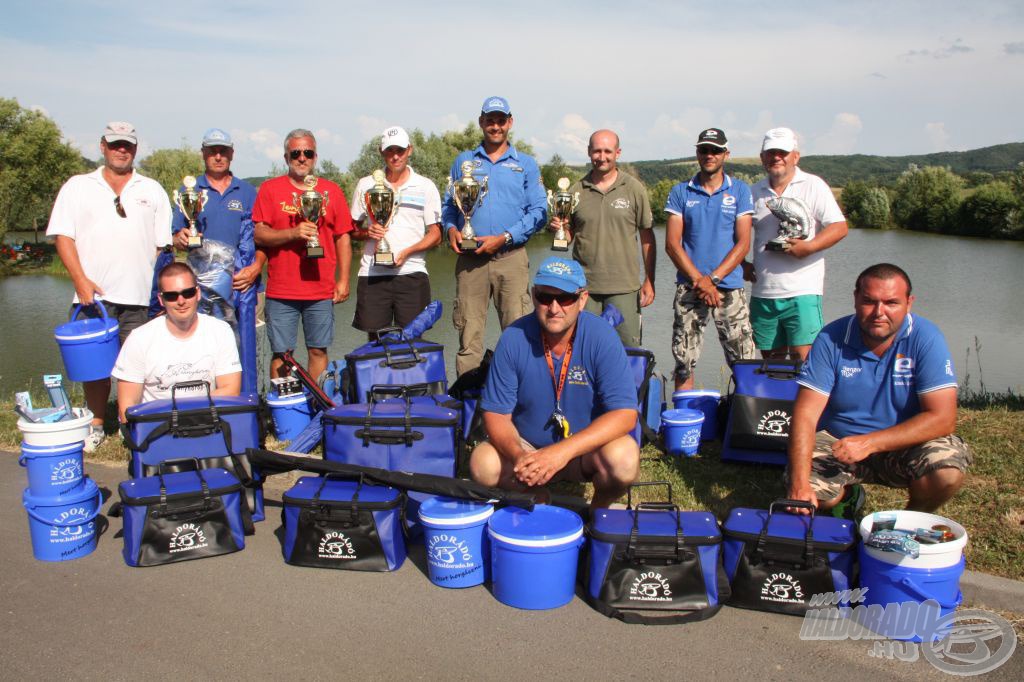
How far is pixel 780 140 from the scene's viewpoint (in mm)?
5414

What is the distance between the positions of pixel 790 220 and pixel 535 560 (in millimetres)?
3274

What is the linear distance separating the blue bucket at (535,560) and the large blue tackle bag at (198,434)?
60.8 inches

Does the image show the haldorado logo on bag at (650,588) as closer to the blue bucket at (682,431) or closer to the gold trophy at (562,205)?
the blue bucket at (682,431)

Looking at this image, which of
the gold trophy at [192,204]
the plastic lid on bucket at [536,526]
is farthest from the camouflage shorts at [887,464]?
the gold trophy at [192,204]

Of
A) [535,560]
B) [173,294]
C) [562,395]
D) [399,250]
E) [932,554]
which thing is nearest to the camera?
[932,554]

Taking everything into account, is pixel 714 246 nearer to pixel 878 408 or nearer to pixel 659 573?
pixel 878 408

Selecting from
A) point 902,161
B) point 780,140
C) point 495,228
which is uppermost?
point 902,161

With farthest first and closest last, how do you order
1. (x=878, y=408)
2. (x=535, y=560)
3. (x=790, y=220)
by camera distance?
(x=790, y=220) → (x=878, y=408) → (x=535, y=560)

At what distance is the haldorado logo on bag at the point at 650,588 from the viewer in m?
3.19

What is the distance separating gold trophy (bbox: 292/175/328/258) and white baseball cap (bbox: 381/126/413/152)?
1.98 ft

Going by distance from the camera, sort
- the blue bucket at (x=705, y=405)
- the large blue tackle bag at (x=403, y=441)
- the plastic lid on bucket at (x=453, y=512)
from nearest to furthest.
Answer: the plastic lid on bucket at (x=453, y=512)
the large blue tackle bag at (x=403, y=441)
the blue bucket at (x=705, y=405)

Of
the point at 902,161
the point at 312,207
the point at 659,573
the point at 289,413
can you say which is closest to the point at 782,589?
the point at 659,573

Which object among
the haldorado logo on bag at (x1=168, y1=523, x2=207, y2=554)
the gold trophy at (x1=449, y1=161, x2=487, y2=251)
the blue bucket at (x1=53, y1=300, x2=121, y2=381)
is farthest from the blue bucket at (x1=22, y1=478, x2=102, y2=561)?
the gold trophy at (x1=449, y1=161, x2=487, y2=251)

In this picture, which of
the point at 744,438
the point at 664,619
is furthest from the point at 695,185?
the point at 664,619
